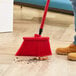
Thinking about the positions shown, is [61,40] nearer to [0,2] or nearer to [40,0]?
[0,2]

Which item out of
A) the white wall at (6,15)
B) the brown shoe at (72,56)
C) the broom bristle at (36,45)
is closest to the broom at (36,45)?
the broom bristle at (36,45)

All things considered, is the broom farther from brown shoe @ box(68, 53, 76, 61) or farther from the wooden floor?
brown shoe @ box(68, 53, 76, 61)

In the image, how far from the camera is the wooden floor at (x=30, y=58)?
156 cm

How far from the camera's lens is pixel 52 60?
1.77m

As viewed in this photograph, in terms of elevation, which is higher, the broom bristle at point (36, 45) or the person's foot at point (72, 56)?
the broom bristle at point (36, 45)

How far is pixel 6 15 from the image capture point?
97.1 inches

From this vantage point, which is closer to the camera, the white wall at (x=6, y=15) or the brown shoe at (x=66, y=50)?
the brown shoe at (x=66, y=50)

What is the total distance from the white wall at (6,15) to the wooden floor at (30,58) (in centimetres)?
8

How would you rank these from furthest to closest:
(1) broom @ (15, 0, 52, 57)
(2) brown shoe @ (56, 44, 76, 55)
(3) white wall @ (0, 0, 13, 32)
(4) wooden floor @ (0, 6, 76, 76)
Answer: (3) white wall @ (0, 0, 13, 32)
(2) brown shoe @ (56, 44, 76, 55)
(1) broom @ (15, 0, 52, 57)
(4) wooden floor @ (0, 6, 76, 76)

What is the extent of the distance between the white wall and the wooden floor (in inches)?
3.3

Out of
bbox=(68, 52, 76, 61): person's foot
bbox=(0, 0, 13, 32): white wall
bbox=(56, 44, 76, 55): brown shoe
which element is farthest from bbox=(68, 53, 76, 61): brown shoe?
bbox=(0, 0, 13, 32): white wall

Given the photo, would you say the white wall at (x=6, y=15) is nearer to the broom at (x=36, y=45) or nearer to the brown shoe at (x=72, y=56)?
the broom at (x=36, y=45)

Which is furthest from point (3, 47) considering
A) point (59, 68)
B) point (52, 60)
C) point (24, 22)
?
point (24, 22)

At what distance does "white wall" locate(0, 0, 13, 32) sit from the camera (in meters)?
2.43
